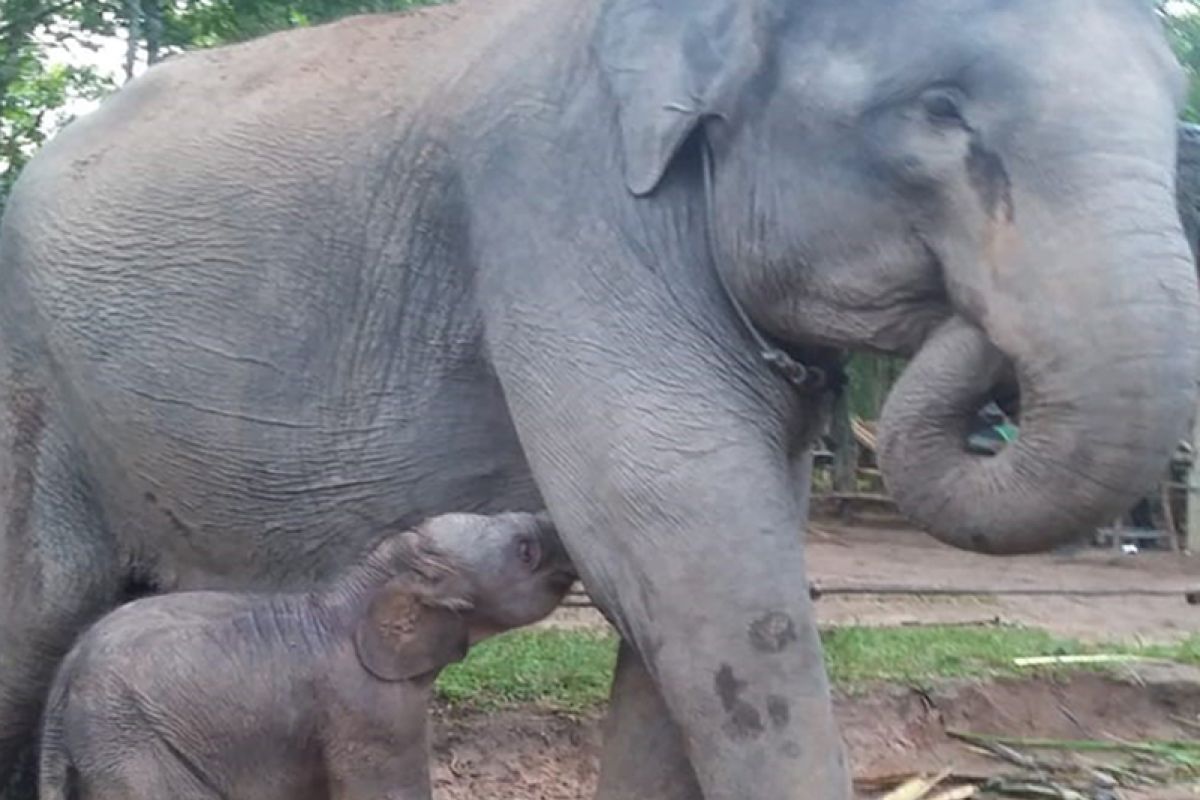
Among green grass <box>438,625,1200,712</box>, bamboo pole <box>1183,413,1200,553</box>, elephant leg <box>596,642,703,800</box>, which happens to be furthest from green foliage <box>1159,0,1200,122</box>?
elephant leg <box>596,642,703,800</box>

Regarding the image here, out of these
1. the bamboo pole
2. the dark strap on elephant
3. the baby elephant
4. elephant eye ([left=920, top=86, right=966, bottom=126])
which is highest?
elephant eye ([left=920, top=86, right=966, bottom=126])

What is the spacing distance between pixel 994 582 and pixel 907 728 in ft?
15.8

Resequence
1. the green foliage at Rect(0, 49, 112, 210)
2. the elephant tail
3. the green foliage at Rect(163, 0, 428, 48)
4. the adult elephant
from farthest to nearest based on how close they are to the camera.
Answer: the green foliage at Rect(0, 49, 112, 210) < the green foliage at Rect(163, 0, 428, 48) < the elephant tail < the adult elephant

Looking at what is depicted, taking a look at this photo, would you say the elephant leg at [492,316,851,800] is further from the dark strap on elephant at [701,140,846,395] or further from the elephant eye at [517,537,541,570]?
the elephant eye at [517,537,541,570]

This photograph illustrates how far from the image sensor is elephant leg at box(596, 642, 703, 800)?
2848 millimetres

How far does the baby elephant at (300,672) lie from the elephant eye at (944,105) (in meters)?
0.85

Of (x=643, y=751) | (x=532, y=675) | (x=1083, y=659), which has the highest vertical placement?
(x=643, y=751)

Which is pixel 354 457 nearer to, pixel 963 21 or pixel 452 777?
pixel 963 21

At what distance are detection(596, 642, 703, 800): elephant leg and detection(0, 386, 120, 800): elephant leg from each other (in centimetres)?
88

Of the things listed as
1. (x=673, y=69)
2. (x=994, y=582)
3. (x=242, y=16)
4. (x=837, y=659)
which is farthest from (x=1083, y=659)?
(x=994, y=582)

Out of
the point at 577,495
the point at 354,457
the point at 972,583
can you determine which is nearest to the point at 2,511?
the point at 354,457

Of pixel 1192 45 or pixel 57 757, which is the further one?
pixel 1192 45

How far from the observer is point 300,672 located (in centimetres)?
282

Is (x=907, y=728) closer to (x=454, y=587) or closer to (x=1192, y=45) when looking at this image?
(x=454, y=587)
